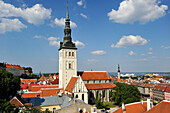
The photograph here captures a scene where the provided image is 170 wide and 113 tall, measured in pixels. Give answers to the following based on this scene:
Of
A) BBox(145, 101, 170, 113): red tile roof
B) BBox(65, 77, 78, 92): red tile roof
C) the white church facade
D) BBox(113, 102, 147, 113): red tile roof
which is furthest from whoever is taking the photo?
the white church facade

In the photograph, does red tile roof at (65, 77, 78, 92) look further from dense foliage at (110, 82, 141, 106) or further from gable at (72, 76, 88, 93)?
dense foliage at (110, 82, 141, 106)

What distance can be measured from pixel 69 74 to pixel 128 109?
1394 inches

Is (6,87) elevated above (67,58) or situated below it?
below

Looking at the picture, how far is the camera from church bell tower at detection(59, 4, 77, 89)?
53.1 metres

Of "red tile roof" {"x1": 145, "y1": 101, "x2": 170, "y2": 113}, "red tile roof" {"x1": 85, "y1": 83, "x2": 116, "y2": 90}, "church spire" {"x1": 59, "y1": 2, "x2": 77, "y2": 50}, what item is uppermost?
"church spire" {"x1": 59, "y1": 2, "x2": 77, "y2": 50}

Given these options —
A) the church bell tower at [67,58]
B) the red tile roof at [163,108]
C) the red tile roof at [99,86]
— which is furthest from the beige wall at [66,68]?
the red tile roof at [163,108]

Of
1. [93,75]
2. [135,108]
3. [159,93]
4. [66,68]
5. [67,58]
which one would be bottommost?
[159,93]

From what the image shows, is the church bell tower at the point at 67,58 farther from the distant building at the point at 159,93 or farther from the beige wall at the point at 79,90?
the distant building at the point at 159,93

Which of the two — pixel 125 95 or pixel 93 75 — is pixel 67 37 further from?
pixel 125 95

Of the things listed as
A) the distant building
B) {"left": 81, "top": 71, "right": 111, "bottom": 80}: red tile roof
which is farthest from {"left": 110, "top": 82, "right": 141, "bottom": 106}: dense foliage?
the distant building

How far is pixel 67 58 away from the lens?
5400 cm

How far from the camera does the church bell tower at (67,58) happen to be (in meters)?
53.1

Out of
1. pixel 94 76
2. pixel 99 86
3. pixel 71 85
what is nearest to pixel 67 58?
pixel 71 85

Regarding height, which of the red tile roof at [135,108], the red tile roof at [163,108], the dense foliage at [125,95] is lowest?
the dense foliage at [125,95]
